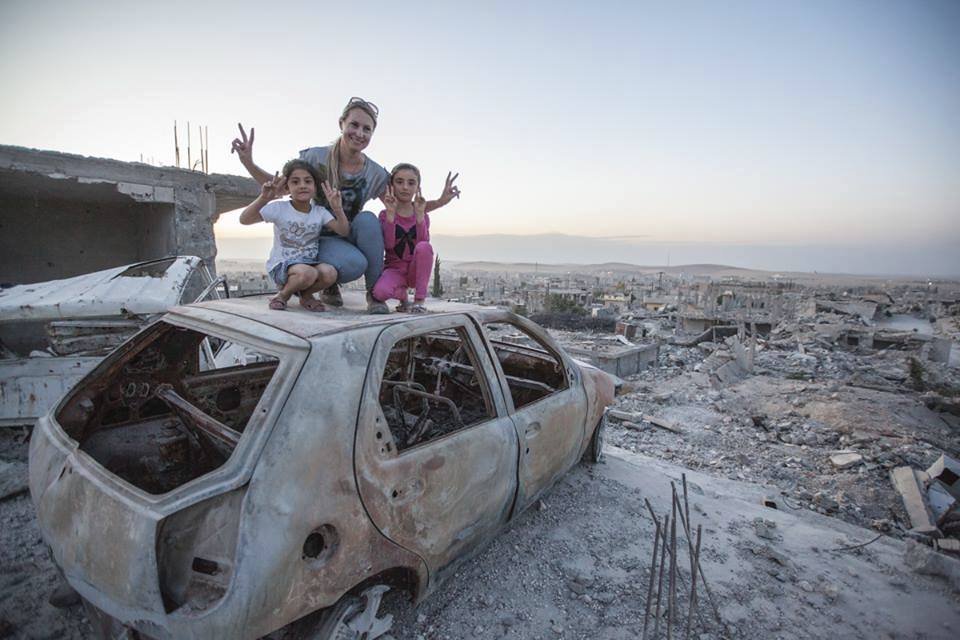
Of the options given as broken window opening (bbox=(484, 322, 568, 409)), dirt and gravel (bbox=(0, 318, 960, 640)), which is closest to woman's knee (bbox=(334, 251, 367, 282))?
broken window opening (bbox=(484, 322, 568, 409))

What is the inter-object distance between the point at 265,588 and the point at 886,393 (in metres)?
12.1

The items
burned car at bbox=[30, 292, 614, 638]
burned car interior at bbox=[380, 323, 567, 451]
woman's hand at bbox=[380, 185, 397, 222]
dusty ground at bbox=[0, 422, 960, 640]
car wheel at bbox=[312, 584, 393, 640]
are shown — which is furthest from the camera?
burned car interior at bbox=[380, 323, 567, 451]

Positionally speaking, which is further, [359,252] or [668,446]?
[668,446]

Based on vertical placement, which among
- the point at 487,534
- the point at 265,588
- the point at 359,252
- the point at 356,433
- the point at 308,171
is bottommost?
the point at 487,534

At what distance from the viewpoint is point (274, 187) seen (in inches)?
106

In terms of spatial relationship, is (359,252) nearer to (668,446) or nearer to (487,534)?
(487,534)

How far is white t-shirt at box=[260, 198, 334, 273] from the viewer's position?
2.73m

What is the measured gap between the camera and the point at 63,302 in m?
4.01

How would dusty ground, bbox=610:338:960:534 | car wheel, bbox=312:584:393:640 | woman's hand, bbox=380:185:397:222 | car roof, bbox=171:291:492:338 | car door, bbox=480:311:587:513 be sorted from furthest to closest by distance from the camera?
dusty ground, bbox=610:338:960:534 → woman's hand, bbox=380:185:397:222 → car door, bbox=480:311:587:513 → car roof, bbox=171:291:492:338 → car wheel, bbox=312:584:393:640

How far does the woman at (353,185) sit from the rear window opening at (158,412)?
2.91ft

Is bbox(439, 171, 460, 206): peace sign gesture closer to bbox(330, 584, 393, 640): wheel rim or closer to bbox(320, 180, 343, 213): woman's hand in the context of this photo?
bbox(320, 180, 343, 213): woman's hand

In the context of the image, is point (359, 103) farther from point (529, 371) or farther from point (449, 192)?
point (529, 371)

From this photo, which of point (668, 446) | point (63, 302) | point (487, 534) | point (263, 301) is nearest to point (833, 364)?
point (668, 446)

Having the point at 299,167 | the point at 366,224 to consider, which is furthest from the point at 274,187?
the point at 366,224
